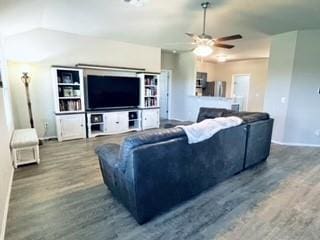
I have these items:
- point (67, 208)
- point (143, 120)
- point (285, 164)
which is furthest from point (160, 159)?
point (143, 120)

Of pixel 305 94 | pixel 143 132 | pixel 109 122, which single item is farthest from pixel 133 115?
pixel 305 94

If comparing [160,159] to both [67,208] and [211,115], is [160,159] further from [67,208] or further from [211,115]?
[211,115]

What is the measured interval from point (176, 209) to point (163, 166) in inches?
24.9

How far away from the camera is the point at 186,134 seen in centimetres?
227

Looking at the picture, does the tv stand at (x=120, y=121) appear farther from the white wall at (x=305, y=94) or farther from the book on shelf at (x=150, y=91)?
the white wall at (x=305, y=94)

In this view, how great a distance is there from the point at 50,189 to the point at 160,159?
1765mm

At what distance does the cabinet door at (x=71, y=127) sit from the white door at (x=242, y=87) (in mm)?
7332

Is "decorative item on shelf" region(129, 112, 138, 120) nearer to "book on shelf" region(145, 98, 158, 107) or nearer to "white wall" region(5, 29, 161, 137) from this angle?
"book on shelf" region(145, 98, 158, 107)

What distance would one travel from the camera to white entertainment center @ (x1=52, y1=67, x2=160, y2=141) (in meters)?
5.02

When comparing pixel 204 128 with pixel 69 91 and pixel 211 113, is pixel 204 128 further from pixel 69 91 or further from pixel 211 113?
pixel 69 91

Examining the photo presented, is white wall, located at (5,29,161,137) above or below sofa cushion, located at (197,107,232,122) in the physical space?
above

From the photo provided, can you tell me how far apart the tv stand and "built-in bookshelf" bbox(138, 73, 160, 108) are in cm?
23

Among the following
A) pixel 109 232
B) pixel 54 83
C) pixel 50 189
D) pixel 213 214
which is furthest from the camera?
pixel 54 83

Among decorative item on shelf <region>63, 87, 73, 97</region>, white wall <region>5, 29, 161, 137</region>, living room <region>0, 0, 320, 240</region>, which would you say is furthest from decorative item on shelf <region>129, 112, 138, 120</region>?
decorative item on shelf <region>63, 87, 73, 97</region>
